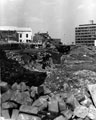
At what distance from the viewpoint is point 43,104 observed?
7.69 metres

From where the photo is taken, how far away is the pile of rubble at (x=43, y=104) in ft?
23.3

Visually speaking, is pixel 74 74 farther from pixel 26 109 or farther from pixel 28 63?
pixel 26 109

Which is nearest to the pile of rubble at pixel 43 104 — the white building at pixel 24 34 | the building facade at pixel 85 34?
the white building at pixel 24 34

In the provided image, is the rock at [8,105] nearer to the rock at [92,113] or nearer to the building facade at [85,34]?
the rock at [92,113]

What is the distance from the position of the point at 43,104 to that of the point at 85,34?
68.6 meters

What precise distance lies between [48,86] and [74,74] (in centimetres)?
232

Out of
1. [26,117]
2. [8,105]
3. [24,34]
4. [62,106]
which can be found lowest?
[26,117]

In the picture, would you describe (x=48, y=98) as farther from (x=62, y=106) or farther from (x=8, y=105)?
(x=8, y=105)

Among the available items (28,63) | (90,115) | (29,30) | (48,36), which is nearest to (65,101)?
(90,115)

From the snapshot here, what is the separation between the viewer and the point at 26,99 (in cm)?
786

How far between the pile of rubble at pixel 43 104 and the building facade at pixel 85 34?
62.2 meters

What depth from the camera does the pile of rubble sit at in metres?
7.11

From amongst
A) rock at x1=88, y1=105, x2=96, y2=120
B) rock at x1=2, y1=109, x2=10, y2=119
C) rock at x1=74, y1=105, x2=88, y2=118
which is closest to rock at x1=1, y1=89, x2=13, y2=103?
rock at x1=2, y1=109, x2=10, y2=119

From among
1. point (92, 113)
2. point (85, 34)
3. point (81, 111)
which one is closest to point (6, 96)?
point (81, 111)
